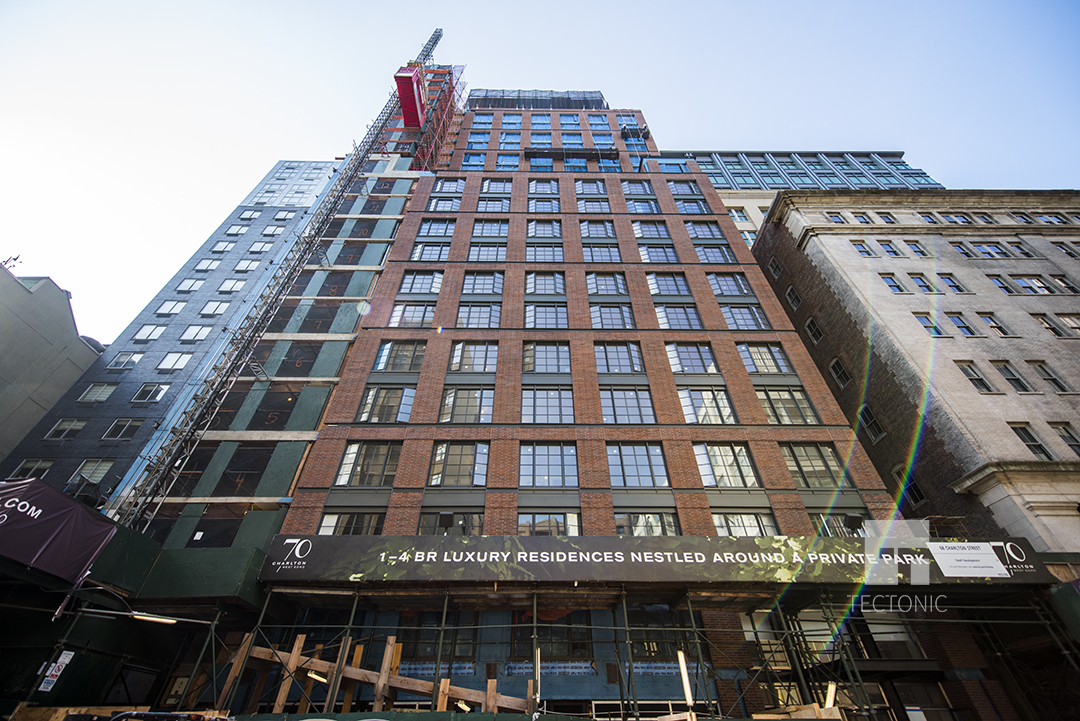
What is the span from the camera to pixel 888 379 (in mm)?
27172

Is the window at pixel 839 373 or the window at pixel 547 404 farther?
the window at pixel 839 373

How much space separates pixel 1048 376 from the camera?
25953 millimetres

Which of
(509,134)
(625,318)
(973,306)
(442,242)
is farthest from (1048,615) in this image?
(509,134)

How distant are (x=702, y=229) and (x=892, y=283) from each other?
13.3m

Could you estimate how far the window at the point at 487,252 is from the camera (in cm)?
3444

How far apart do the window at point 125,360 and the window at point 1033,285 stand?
5955 cm

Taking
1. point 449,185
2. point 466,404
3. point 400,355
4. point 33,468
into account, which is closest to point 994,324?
point 466,404

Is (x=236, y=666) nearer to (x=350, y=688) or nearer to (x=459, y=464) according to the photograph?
(x=350, y=688)

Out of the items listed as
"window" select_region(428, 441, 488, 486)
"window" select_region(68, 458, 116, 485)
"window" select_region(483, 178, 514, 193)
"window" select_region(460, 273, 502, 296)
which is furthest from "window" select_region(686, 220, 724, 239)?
"window" select_region(68, 458, 116, 485)

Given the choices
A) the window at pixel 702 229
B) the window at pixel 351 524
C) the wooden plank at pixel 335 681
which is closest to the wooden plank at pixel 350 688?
the wooden plank at pixel 335 681

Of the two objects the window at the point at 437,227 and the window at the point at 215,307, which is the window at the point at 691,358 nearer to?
the window at the point at 437,227

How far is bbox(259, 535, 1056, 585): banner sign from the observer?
16562 millimetres

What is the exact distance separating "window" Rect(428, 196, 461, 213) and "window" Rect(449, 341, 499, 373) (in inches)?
608

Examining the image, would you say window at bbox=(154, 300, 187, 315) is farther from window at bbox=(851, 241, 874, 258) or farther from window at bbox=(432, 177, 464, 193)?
window at bbox=(851, 241, 874, 258)
